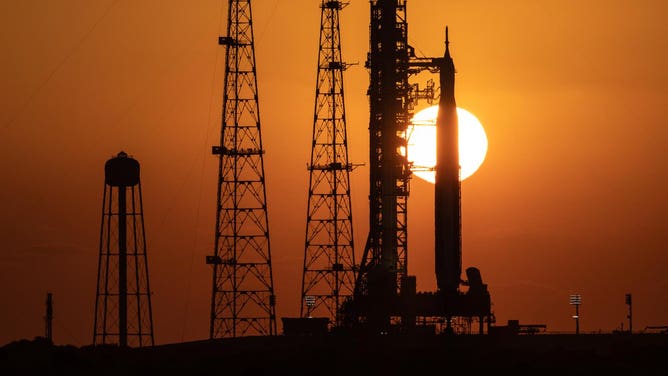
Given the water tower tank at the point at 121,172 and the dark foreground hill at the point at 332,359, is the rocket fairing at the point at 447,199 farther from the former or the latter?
the water tower tank at the point at 121,172

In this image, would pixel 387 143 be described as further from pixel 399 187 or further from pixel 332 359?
pixel 332 359

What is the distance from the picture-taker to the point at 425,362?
81.1 meters

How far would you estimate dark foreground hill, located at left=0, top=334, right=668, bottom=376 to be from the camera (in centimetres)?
7925

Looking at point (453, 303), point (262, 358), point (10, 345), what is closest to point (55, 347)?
point (10, 345)

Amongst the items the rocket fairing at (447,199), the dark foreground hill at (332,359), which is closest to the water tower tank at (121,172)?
the dark foreground hill at (332,359)

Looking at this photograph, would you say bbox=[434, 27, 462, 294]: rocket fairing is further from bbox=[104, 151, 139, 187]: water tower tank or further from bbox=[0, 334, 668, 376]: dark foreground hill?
bbox=[104, 151, 139, 187]: water tower tank

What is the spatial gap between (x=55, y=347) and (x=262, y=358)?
11.0 meters

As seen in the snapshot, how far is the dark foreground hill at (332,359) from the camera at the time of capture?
79250 millimetres

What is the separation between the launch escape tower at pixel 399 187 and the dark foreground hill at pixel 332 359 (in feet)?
19.7

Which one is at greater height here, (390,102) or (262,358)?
(390,102)

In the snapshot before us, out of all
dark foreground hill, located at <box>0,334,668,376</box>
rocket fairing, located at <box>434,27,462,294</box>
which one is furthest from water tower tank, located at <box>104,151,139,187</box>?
rocket fairing, located at <box>434,27,462,294</box>

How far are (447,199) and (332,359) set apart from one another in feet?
71.8

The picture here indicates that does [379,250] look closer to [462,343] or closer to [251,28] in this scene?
[462,343]

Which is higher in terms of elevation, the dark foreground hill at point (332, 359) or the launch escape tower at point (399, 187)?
the launch escape tower at point (399, 187)
